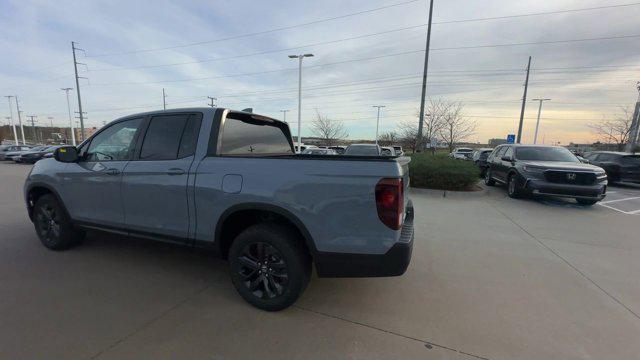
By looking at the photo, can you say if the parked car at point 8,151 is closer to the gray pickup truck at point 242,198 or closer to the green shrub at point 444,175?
the gray pickup truck at point 242,198

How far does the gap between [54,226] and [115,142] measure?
5.78 ft

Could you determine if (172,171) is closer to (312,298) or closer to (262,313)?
(262,313)

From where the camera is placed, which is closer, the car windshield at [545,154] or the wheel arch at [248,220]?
the wheel arch at [248,220]

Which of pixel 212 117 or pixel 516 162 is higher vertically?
pixel 212 117

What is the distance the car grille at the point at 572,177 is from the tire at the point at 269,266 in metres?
8.08

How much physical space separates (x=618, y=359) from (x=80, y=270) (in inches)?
211

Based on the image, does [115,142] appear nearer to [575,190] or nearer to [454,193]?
[454,193]

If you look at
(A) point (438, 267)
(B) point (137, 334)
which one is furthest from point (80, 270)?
(A) point (438, 267)

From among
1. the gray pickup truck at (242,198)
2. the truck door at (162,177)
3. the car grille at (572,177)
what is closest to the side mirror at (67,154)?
the gray pickup truck at (242,198)

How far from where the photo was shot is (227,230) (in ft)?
10.4

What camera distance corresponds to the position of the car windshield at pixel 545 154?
9.16 metres

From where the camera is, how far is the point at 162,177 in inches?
130

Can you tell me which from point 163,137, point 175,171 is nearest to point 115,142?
point 163,137

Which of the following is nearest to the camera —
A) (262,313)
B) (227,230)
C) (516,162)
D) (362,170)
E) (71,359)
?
(71,359)
